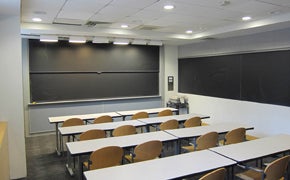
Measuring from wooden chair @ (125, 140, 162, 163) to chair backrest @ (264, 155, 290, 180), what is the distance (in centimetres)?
130

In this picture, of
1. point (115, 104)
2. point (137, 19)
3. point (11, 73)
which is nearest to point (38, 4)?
point (11, 73)

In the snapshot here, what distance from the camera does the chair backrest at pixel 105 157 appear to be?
9.50 feet

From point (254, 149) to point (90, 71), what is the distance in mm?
5128

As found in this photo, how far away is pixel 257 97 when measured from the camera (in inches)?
230

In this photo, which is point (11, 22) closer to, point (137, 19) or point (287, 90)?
point (137, 19)

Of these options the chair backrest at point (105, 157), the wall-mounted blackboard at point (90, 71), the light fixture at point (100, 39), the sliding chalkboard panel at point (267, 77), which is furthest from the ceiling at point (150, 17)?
the chair backrest at point (105, 157)

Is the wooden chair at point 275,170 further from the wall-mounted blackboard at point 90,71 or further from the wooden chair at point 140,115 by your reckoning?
the wall-mounted blackboard at point 90,71

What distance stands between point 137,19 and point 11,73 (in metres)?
2.51

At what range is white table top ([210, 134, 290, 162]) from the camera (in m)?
2.72

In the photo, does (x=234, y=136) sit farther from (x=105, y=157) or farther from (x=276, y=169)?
(x=105, y=157)

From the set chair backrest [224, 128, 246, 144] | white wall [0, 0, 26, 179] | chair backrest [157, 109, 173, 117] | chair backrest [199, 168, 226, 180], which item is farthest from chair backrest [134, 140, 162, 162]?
chair backrest [157, 109, 173, 117]

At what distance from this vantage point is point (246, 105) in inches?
242

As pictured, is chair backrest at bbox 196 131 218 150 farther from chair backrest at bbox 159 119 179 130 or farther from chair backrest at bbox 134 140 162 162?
chair backrest at bbox 159 119 179 130

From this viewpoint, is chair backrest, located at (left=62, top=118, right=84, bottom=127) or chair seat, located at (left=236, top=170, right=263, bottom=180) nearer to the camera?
chair seat, located at (left=236, top=170, right=263, bottom=180)
